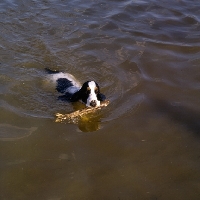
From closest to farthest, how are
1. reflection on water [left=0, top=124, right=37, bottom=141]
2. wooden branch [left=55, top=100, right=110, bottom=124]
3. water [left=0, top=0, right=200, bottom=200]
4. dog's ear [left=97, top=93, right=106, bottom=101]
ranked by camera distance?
water [left=0, top=0, right=200, bottom=200], reflection on water [left=0, top=124, right=37, bottom=141], wooden branch [left=55, top=100, right=110, bottom=124], dog's ear [left=97, top=93, right=106, bottom=101]

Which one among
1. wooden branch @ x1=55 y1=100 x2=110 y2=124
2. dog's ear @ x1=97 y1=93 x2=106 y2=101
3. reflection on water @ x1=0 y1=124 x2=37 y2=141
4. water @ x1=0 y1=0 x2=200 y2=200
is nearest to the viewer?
water @ x1=0 y1=0 x2=200 y2=200

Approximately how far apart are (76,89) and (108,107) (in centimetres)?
79

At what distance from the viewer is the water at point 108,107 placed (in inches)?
169

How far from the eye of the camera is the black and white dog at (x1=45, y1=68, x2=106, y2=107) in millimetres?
5602

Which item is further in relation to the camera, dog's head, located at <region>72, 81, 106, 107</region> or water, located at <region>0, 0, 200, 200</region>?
dog's head, located at <region>72, 81, 106, 107</region>

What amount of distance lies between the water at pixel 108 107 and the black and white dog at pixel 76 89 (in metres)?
0.18

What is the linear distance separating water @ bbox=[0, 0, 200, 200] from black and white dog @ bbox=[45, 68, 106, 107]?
18 centimetres

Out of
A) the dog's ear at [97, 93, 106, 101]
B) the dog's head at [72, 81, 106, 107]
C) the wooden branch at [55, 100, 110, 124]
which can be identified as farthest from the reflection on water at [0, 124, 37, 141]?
the dog's ear at [97, 93, 106, 101]

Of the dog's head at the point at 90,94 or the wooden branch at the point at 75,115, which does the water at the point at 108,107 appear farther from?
the dog's head at the point at 90,94

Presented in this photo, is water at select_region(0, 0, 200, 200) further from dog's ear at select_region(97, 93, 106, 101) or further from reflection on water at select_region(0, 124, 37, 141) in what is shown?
dog's ear at select_region(97, 93, 106, 101)

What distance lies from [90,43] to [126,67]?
1.48m

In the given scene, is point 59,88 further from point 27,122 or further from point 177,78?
point 177,78

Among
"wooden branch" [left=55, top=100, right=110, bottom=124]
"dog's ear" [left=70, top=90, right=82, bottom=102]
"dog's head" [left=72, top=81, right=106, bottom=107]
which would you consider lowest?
"wooden branch" [left=55, top=100, right=110, bottom=124]

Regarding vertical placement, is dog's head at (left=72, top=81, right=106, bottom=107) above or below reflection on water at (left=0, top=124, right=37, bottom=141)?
A: above
